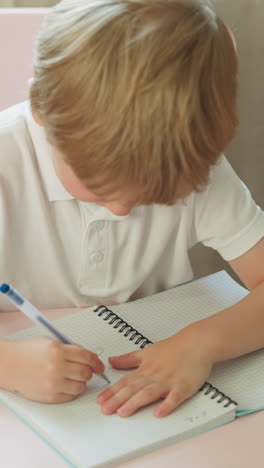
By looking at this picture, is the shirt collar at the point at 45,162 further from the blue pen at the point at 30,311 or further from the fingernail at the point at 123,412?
the fingernail at the point at 123,412

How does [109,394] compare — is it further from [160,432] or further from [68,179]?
[68,179]

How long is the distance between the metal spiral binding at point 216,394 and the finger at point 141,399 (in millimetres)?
53

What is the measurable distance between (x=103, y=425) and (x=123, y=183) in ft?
0.84

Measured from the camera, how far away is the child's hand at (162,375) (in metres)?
0.90

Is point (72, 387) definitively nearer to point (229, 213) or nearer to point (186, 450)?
point (186, 450)

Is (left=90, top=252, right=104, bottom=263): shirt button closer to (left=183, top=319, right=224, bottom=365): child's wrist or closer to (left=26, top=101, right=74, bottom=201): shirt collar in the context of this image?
(left=26, top=101, right=74, bottom=201): shirt collar

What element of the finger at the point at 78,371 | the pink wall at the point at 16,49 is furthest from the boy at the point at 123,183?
the pink wall at the point at 16,49

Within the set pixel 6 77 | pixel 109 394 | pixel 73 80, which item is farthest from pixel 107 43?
pixel 6 77

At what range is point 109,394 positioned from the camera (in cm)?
91

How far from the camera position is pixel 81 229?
3.78 ft

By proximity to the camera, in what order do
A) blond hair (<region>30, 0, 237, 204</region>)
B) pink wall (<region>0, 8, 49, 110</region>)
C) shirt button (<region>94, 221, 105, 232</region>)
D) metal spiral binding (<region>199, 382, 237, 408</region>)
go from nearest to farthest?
blond hair (<region>30, 0, 237, 204</region>)
metal spiral binding (<region>199, 382, 237, 408</region>)
shirt button (<region>94, 221, 105, 232</region>)
pink wall (<region>0, 8, 49, 110</region>)

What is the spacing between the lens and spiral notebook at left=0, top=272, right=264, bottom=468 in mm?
847

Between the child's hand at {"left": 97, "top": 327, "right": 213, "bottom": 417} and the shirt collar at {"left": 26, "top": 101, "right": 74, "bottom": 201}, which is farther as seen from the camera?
the shirt collar at {"left": 26, "top": 101, "right": 74, "bottom": 201}

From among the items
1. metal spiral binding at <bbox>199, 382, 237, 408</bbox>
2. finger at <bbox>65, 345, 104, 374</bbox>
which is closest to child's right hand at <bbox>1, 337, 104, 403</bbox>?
finger at <bbox>65, 345, 104, 374</bbox>
